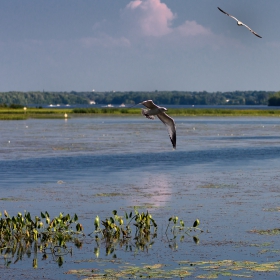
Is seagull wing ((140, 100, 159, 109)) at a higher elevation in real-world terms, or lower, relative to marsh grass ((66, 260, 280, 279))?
higher

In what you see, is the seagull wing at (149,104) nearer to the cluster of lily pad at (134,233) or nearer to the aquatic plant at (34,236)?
the cluster of lily pad at (134,233)

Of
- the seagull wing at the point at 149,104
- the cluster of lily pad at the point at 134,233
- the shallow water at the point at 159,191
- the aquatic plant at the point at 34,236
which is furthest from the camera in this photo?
the cluster of lily pad at the point at 134,233

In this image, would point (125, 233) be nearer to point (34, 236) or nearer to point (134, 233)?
point (134, 233)

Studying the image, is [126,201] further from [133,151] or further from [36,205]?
[133,151]

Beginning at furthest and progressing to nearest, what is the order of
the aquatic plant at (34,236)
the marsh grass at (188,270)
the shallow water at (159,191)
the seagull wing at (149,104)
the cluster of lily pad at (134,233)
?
the cluster of lily pad at (134,233) → the aquatic plant at (34,236) → the shallow water at (159,191) → the seagull wing at (149,104) → the marsh grass at (188,270)

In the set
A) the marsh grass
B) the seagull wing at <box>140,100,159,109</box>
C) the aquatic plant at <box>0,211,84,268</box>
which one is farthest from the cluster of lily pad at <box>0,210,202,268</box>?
the seagull wing at <box>140,100,159,109</box>

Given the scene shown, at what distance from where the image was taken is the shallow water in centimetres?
1395

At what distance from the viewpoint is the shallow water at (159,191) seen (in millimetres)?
13953

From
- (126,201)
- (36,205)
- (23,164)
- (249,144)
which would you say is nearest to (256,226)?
(126,201)

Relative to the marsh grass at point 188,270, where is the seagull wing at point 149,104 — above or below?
above

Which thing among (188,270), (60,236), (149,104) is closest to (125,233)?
(60,236)

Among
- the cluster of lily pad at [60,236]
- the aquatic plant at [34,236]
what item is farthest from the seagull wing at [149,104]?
the aquatic plant at [34,236]

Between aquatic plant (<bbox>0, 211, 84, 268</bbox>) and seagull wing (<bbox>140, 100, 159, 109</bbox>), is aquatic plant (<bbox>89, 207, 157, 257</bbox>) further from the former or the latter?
seagull wing (<bbox>140, 100, 159, 109</bbox>)

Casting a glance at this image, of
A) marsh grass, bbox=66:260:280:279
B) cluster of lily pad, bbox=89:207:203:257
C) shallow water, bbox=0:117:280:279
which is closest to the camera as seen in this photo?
marsh grass, bbox=66:260:280:279
